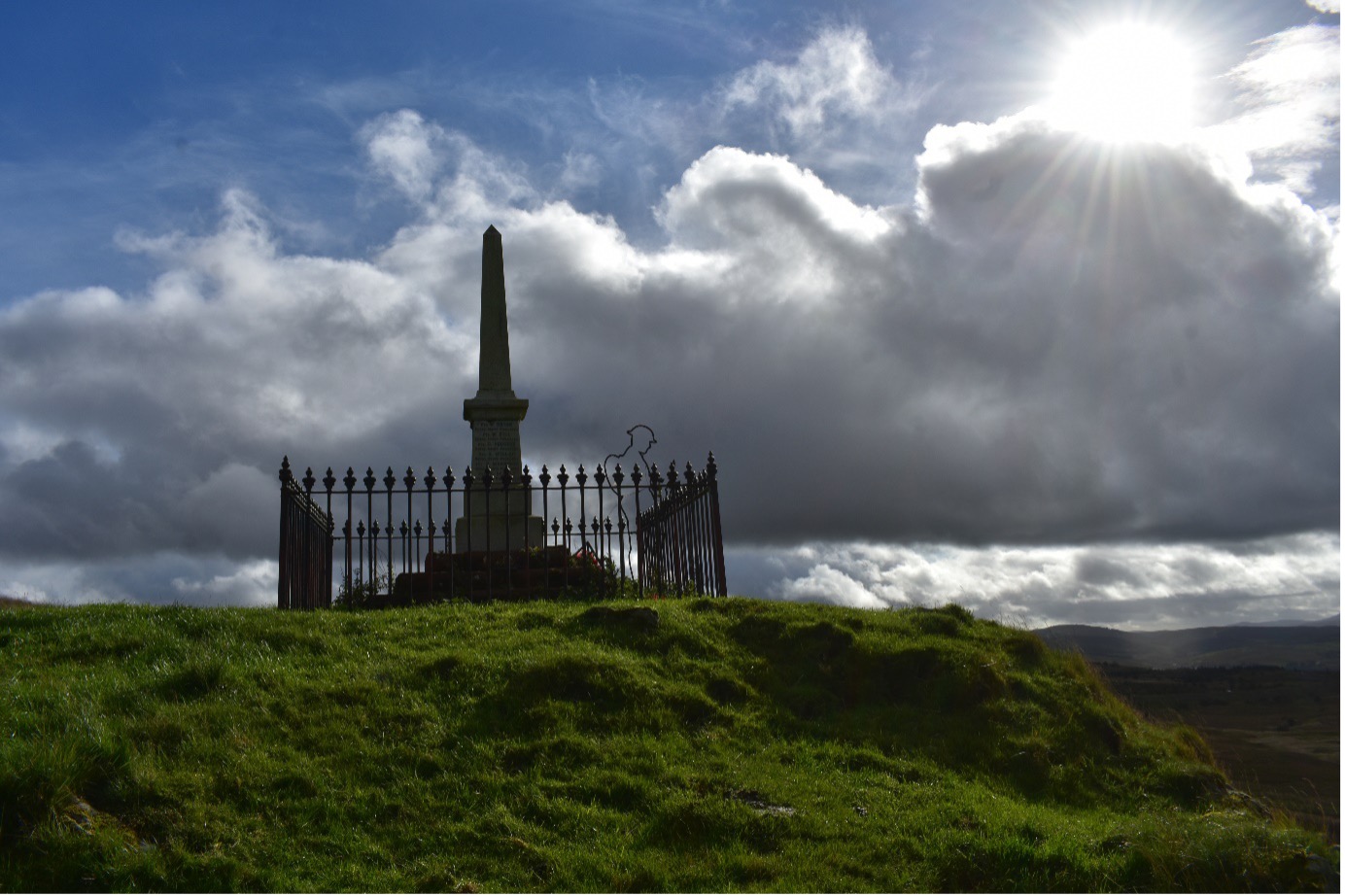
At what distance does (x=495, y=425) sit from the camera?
1747 cm

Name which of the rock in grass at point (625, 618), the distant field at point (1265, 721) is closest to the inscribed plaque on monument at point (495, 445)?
the rock in grass at point (625, 618)

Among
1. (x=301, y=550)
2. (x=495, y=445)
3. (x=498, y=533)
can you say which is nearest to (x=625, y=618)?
(x=301, y=550)

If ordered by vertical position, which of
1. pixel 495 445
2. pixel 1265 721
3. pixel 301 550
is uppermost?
pixel 495 445

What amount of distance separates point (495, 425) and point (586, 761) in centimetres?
1047

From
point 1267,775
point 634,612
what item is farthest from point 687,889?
point 1267,775

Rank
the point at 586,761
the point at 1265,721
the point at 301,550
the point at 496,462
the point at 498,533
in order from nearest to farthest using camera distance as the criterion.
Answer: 1. the point at 586,761
2. the point at 301,550
3. the point at 498,533
4. the point at 496,462
5. the point at 1265,721

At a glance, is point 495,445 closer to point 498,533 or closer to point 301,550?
point 498,533

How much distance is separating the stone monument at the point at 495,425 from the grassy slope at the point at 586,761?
5648 millimetres

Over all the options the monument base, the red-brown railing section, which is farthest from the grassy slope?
the monument base

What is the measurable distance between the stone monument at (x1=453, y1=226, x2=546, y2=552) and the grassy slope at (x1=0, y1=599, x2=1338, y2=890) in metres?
5.65

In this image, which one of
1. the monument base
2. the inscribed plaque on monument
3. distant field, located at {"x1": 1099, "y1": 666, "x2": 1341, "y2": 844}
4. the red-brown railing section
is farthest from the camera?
the inscribed plaque on monument

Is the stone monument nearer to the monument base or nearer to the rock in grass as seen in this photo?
the monument base

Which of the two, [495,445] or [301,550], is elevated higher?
[495,445]

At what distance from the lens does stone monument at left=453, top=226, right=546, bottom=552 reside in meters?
16.9
